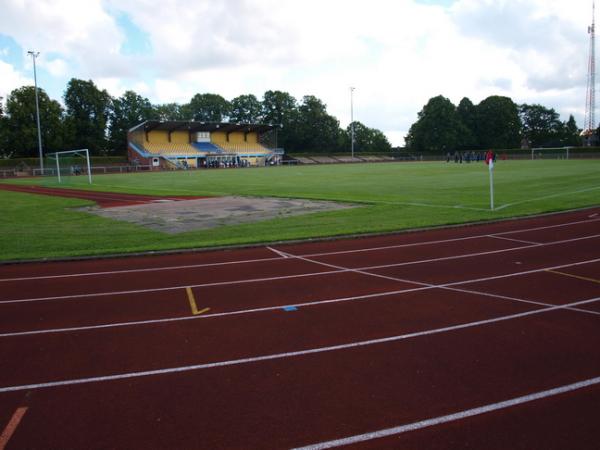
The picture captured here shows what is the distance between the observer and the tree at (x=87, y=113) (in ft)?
304

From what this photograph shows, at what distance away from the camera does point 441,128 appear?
365 ft

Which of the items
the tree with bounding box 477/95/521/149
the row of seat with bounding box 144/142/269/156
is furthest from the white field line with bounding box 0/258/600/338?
the tree with bounding box 477/95/521/149

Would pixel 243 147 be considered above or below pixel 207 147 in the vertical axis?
above

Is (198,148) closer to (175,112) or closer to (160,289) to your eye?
(175,112)

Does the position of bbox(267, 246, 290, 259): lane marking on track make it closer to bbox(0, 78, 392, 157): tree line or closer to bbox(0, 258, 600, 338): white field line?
bbox(0, 258, 600, 338): white field line

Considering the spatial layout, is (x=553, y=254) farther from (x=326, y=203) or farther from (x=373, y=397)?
(x=326, y=203)

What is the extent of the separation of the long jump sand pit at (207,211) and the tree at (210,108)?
103 meters

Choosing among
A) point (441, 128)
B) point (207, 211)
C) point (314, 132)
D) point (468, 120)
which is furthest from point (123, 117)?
point (207, 211)

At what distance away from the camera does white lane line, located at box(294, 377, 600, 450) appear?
4024 millimetres

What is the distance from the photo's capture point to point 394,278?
9.27 m

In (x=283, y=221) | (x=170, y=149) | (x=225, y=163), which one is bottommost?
(x=283, y=221)

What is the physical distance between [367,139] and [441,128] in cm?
2370

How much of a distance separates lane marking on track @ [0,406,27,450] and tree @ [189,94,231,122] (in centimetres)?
12274

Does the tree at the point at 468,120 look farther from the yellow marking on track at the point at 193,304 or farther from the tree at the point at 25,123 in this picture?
the yellow marking on track at the point at 193,304
